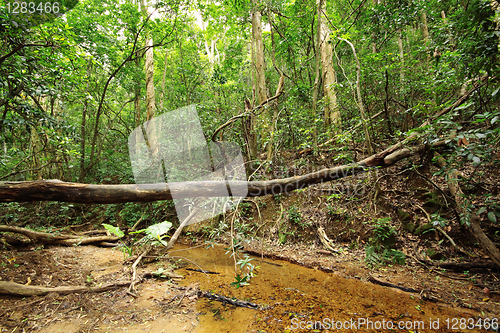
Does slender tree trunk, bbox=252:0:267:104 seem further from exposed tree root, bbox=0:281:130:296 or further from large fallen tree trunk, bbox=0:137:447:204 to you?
exposed tree root, bbox=0:281:130:296

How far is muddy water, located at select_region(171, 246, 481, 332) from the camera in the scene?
249 centimetres

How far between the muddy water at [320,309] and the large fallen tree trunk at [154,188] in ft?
5.27

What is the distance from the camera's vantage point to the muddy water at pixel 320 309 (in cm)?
249

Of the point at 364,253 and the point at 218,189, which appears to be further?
the point at 364,253

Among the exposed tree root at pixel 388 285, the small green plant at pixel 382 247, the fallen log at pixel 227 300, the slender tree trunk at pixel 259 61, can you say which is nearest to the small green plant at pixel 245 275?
the fallen log at pixel 227 300

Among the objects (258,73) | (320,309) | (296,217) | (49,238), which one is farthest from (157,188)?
(258,73)

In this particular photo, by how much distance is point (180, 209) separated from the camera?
7414 mm

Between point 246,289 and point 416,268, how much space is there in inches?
115

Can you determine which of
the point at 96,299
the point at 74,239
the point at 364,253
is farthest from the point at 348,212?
the point at 74,239

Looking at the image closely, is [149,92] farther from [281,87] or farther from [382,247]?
[382,247]

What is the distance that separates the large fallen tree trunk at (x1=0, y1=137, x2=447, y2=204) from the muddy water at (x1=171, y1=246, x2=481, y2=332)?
5.27ft

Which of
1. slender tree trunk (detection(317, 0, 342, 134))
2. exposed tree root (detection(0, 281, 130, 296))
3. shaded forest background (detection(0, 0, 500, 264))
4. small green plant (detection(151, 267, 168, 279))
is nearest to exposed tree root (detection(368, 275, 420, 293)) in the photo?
shaded forest background (detection(0, 0, 500, 264))

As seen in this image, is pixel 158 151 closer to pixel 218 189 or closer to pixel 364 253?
pixel 218 189

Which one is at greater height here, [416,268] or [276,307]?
[276,307]
